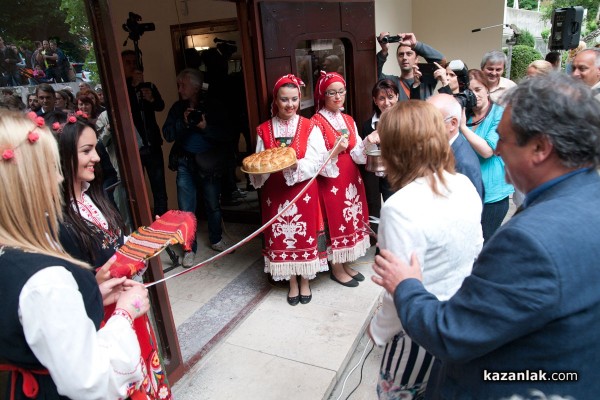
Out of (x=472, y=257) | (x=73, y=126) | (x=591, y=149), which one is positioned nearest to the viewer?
(x=591, y=149)

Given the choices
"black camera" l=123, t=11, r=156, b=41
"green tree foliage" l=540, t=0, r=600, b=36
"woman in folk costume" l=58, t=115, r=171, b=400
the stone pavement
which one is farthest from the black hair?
"green tree foliage" l=540, t=0, r=600, b=36

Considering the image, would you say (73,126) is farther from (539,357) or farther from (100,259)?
(539,357)

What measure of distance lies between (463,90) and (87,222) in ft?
7.69

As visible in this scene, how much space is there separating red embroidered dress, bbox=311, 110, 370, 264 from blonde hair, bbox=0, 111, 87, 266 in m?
2.26

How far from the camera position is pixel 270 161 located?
8.73ft

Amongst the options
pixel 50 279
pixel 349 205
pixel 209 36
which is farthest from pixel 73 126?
pixel 209 36

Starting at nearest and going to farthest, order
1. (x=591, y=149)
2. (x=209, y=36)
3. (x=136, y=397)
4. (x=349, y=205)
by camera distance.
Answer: (x=591, y=149) < (x=136, y=397) < (x=349, y=205) < (x=209, y=36)

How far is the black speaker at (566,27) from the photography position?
5789 mm

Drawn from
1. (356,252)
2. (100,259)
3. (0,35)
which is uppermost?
(0,35)

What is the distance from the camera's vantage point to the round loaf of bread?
103 inches

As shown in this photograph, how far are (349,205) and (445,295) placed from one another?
1.83m

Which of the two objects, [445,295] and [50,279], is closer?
[50,279]

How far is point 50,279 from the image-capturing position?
97 cm

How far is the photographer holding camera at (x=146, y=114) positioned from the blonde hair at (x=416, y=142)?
123 inches
